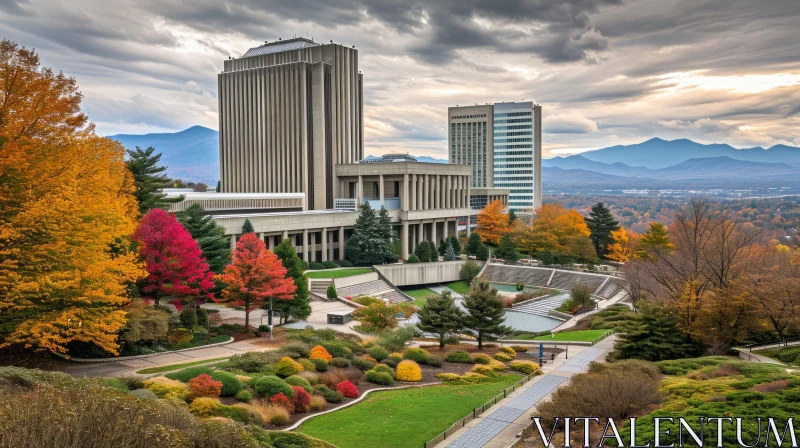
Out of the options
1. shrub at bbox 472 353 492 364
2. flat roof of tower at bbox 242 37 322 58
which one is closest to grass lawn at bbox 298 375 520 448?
shrub at bbox 472 353 492 364

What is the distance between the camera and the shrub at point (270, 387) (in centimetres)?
1900

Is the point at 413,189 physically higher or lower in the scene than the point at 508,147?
lower

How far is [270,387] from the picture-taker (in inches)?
751

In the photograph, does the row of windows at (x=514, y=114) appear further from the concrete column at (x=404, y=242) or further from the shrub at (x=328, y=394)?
the shrub at (x=328, y=394)

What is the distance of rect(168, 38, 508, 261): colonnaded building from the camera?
7062 cm

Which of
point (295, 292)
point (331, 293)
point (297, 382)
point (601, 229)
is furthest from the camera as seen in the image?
point (601, 229)

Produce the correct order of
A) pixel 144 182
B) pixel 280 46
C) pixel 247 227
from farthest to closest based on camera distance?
pixel 280 46
pixel 247 227
pixel 144 182

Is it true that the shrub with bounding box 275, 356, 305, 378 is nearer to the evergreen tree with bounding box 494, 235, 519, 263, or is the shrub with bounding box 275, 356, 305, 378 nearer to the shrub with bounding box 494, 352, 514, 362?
the shrub with bounding box 494, 352, 514, 362

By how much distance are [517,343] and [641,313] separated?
813 centimetres

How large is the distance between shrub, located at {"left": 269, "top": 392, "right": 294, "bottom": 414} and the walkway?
545 centimetres

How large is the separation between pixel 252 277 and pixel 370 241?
29.4 m

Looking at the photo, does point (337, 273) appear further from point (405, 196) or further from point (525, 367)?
point (525, 367)

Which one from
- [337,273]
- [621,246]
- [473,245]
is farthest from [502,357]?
[621,246]

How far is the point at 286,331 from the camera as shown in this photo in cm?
3266
